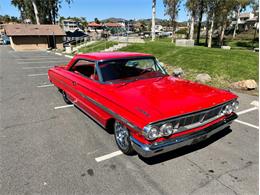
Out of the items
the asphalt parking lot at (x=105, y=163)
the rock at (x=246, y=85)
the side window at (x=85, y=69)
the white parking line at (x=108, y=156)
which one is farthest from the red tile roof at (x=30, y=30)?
the white parking line at (x=108, y=156)

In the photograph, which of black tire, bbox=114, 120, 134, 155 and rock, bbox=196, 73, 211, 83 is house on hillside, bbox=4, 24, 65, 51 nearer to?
rock, bbox=196, 73, 211, 83

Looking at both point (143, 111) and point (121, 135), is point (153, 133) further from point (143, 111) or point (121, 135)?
point (121, 135)

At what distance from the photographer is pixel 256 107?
568cm

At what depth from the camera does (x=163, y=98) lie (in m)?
3.06

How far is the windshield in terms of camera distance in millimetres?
3896

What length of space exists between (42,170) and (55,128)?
5.02 ft

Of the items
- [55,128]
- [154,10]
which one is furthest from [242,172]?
[154,10]

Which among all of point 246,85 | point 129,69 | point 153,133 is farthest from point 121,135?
point 246,85

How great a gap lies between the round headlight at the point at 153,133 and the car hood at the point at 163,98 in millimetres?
139

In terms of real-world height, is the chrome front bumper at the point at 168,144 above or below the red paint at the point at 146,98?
below

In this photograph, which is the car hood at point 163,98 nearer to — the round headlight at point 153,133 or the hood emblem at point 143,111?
the hood emblem at point 143,111

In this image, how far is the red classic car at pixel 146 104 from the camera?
271 cm

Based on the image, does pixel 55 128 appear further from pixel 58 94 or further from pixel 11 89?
pixel 11 89

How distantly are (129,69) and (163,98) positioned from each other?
1.44 meters
